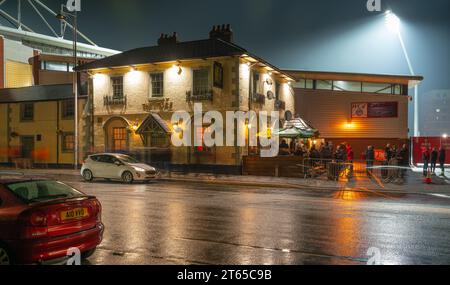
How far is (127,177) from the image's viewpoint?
1925 centimetres

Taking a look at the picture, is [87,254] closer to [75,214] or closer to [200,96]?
[75,214]

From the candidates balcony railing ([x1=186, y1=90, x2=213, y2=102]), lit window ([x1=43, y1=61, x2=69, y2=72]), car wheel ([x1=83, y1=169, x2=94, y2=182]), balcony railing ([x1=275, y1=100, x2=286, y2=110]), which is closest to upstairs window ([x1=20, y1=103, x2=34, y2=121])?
car wheel ([x1=83, y1=169, x2=94, y2=182])

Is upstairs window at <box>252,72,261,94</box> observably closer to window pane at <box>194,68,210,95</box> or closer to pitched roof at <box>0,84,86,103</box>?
window pane at <box>194,68,210,95</box>

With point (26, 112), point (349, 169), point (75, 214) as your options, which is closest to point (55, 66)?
point (26, 112)

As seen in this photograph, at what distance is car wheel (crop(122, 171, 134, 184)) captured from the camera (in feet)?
62.9

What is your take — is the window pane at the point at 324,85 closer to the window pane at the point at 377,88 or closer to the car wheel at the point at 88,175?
the window pane at the point at 377,88

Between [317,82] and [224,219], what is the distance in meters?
28.6

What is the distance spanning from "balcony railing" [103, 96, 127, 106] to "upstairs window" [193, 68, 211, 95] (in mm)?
5269

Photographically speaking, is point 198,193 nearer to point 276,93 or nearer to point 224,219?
point 224,219

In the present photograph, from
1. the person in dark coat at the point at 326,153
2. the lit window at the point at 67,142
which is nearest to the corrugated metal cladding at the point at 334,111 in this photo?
the person in dark coat at the point at 326,153

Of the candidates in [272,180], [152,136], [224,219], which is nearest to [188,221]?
[224,219]

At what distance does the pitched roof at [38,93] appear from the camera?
96.6 ft

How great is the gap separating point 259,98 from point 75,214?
20.8m
